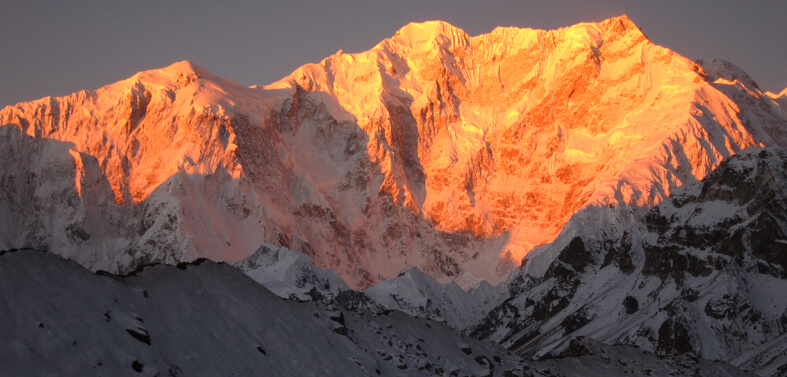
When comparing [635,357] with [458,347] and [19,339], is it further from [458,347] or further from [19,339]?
[19,339]

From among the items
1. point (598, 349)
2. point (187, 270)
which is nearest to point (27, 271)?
point (187, 270)

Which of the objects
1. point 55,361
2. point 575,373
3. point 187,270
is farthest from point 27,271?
point 575,373

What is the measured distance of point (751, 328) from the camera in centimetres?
19575

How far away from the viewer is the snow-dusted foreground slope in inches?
1088

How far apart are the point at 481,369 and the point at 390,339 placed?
3.96 meters

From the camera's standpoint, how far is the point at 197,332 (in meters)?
32.4

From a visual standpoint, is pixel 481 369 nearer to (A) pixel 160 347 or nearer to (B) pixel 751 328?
(A) pixel 160 347

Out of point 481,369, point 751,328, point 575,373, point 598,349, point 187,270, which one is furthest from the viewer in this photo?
point 751,328

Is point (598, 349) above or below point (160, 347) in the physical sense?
above

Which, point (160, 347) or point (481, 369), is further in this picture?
point (481, 369)

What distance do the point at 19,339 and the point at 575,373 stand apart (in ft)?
82.7

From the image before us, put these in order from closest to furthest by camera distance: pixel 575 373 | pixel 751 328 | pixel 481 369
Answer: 1. pixel 481 369
2. pixel 575 373
3. pixel 751 328

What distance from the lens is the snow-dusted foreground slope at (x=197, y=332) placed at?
27625 mm

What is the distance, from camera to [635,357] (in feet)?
167
